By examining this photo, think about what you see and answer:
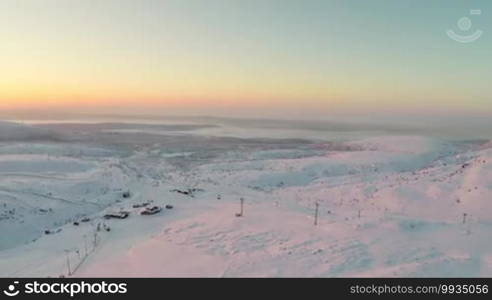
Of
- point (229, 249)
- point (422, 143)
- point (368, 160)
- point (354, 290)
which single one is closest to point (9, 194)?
point (229, 249)

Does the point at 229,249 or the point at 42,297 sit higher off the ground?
the point at 42,297

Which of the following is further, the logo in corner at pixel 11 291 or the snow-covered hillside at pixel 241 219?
the snow-covered hillside at pixel 241 219

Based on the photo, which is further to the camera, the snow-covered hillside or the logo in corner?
the snow-covered hillside

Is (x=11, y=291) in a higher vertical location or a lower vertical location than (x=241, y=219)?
higher

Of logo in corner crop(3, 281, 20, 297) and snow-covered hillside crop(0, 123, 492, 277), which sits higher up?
logo in corner crop(3, 281, 20, 297)

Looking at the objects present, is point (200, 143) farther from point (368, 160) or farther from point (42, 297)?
point (42, 297)

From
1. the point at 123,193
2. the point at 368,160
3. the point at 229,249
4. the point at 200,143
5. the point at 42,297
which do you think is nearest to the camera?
the point at 42,297

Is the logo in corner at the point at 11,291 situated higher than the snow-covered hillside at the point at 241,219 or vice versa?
the logo in corner at the point at 11,291

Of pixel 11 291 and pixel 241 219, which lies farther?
pixel 241 219
